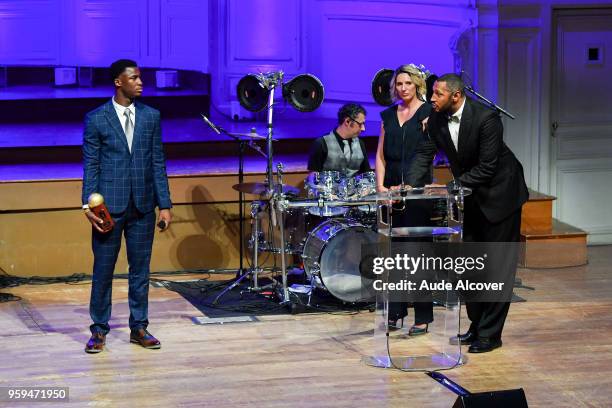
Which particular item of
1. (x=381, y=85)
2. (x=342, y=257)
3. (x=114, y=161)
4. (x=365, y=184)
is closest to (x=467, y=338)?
(x=342, y=257)

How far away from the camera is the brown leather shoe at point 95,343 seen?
20.3 ft

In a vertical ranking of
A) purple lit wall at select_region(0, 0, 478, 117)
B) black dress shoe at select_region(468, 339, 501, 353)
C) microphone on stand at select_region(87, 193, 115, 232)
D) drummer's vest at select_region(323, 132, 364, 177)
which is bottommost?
black dress shoe at select_region(468, 339, 501, 353)

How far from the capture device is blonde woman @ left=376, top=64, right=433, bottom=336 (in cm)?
648

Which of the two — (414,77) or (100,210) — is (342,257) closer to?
(414,77)

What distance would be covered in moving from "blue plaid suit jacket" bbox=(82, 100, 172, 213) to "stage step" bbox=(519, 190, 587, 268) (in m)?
3.87

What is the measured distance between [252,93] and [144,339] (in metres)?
2.16

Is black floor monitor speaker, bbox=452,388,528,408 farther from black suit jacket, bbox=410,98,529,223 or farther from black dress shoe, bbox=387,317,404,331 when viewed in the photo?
black dress shoe, bbox=387,317,404,331

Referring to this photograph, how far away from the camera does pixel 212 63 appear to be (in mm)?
8984

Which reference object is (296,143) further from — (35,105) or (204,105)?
(35,105)

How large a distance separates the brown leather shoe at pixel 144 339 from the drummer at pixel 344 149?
2.01 metres

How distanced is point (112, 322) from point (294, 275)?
1.81 m

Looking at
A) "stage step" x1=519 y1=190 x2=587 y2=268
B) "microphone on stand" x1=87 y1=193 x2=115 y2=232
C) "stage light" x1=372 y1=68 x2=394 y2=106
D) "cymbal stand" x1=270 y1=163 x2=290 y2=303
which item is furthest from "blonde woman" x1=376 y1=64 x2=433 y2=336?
"stage step" x1=519 y1=190 x2=587 y2=268

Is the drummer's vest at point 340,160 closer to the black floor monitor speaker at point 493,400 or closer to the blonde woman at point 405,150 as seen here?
the blonde woman at point 405,150

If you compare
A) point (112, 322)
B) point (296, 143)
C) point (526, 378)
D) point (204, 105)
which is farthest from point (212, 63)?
point (526, 378)
